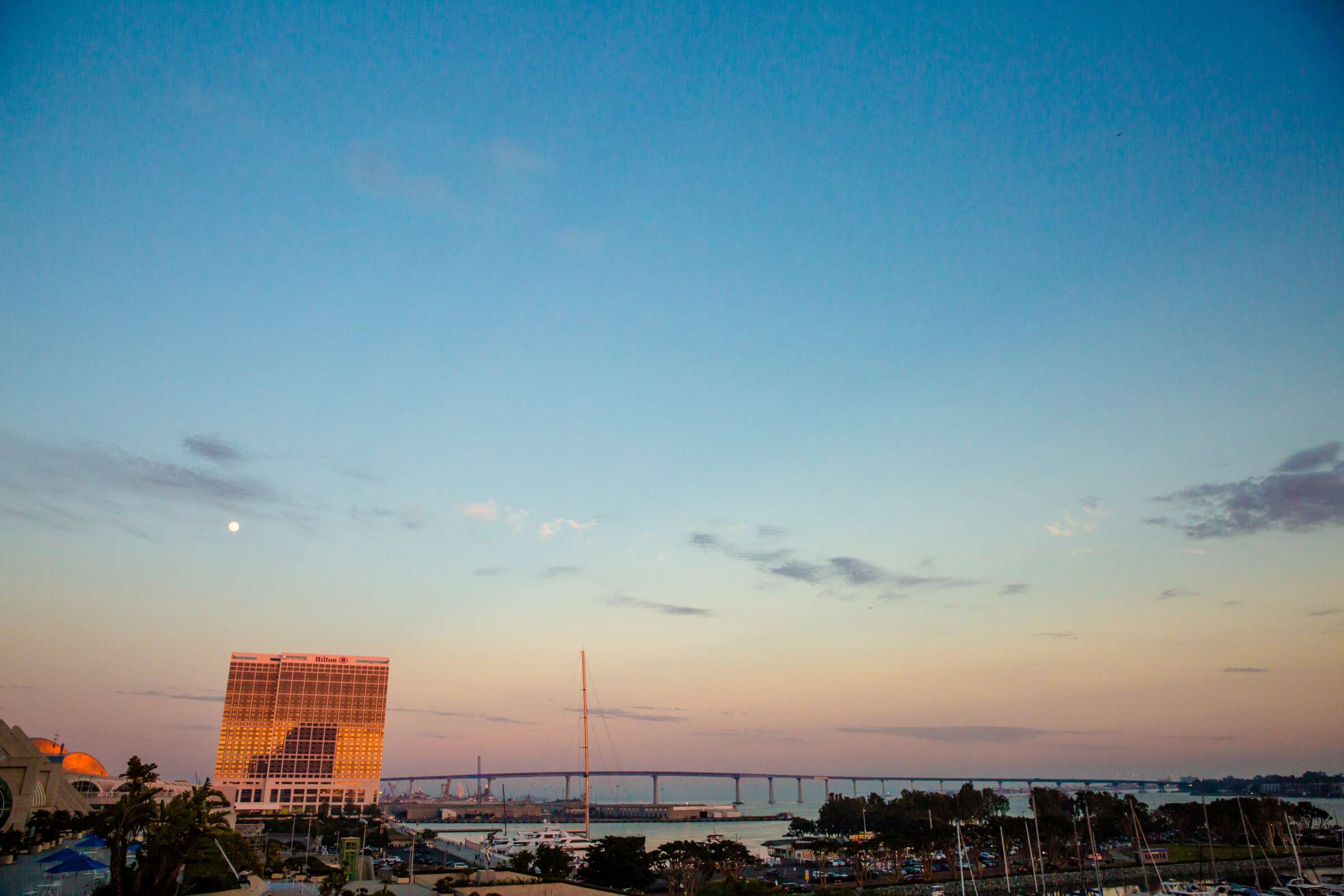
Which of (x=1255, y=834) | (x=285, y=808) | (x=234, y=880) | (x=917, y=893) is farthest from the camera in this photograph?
(x=285, y=808)

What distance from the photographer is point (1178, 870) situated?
83.8 metres

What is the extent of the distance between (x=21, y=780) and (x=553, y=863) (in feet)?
135

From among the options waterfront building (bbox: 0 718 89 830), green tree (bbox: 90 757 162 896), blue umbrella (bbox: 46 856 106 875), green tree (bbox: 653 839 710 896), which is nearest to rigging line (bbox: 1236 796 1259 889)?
green tree (bbox: 653 839 710 896)

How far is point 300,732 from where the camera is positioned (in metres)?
186

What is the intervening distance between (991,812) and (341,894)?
152 meters

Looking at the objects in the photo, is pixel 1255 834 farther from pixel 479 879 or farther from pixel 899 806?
pixel 479 879

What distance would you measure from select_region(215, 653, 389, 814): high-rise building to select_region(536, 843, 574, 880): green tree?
441ft

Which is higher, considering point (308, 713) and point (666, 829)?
point (308, 713)

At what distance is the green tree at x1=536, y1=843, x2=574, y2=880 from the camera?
61.2 metres

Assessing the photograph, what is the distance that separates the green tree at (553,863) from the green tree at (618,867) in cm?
140

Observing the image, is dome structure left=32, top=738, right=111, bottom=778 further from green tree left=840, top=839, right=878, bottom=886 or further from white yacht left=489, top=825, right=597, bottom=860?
green tree left=840, top=839, right=878, bottom=886

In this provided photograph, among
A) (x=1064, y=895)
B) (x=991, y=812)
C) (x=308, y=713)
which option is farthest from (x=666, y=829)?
(x=1064, y=895)

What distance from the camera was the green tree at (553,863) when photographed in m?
61.2

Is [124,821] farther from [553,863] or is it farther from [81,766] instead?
[81,766]
